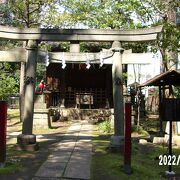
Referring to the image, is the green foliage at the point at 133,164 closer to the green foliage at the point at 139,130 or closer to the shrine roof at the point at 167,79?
the shrine roof at the point at 167,79

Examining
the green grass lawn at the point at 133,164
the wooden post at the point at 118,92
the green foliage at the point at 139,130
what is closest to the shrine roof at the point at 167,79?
the wooden post at the point at 118,92

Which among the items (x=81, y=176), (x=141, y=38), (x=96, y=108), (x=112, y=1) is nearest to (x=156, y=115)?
(x=96, y=108)

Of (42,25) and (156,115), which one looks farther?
(156,115)

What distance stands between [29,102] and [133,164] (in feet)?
13.3

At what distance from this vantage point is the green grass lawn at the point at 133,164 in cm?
827

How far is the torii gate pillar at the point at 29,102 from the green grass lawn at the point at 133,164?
6.99ft

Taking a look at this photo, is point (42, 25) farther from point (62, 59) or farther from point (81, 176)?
point (81, 176)

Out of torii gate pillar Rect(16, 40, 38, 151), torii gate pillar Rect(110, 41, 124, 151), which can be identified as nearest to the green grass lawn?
torii gate pillar Rect(110, 41, 124, 151)

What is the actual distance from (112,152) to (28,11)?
1191 centimetres

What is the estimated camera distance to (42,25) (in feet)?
73.2

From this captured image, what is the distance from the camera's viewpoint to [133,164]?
930 centimetres

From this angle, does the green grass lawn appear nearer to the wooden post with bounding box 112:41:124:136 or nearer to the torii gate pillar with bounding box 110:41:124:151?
the torii gate pillar with bounding box 110:41:124:151

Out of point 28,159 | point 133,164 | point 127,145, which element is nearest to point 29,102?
point 28,159

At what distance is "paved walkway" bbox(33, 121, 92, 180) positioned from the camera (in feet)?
25.6
